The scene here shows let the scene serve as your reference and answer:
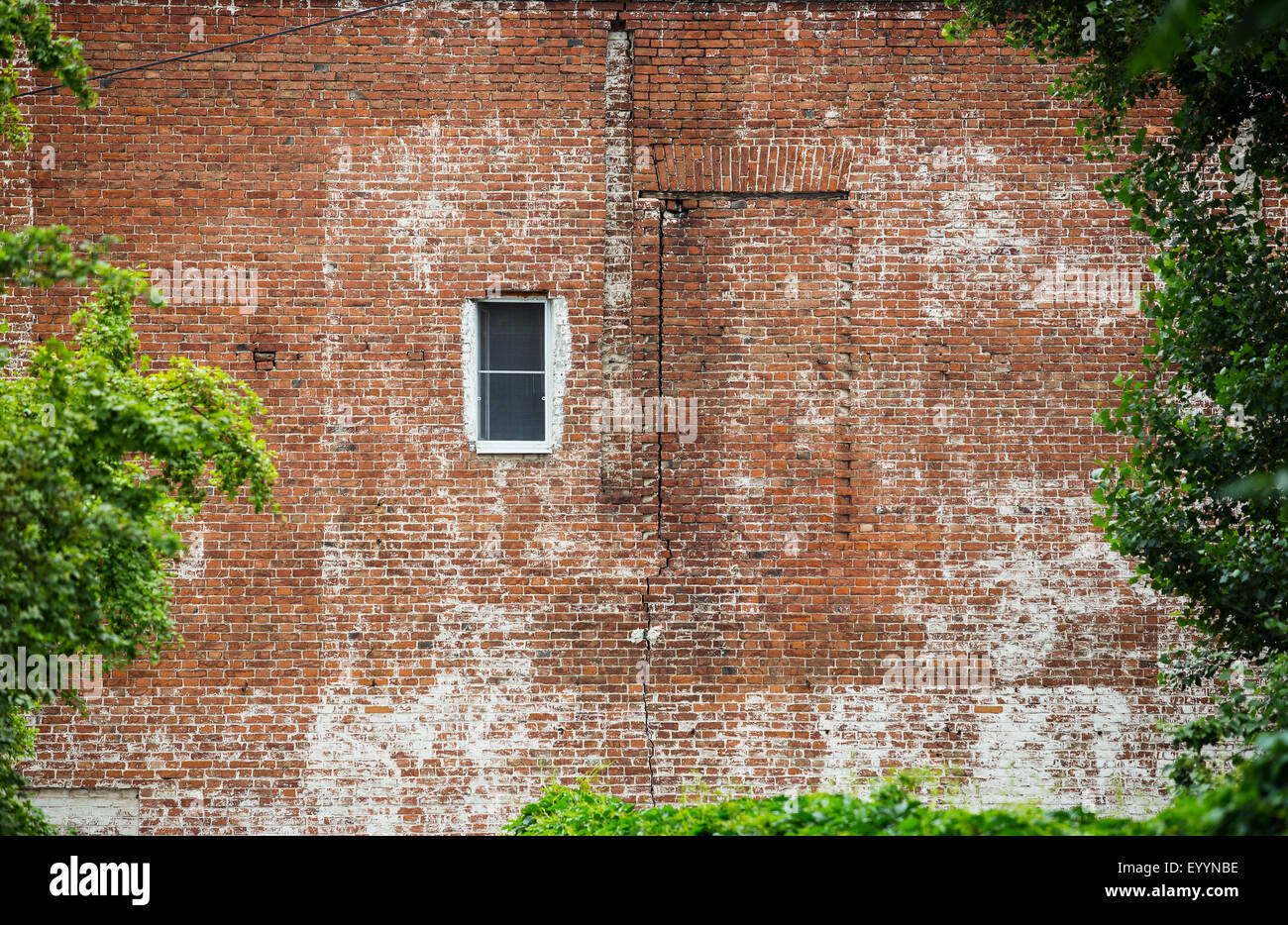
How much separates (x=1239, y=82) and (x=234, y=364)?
A: 7.10m

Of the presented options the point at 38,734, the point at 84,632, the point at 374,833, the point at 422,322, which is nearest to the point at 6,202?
the point at 422,322

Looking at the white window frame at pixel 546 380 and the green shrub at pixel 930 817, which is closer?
the green shrub at pixel 930 817

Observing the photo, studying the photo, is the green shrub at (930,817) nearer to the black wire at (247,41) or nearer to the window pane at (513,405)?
the window pane at (513,405)

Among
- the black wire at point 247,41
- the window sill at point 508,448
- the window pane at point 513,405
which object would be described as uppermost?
the black wire at point 247,41

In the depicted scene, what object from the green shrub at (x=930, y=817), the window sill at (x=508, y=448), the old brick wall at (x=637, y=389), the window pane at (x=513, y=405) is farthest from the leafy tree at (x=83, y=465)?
the green shrub at (x=930, y=817)

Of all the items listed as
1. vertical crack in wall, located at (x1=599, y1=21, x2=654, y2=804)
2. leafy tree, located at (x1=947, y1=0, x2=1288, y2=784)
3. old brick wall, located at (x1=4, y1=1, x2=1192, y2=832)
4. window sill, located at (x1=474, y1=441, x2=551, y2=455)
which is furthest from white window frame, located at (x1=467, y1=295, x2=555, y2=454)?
leafy tree, located at (x1=947, y1=0, x2=1288, y2=784)

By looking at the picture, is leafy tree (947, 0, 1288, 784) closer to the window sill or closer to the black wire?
the window sill

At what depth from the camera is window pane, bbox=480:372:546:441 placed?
8.40 metres

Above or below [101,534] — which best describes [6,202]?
above

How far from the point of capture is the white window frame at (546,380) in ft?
27.1

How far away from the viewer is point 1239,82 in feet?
19.2

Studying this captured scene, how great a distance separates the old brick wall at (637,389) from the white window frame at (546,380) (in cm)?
10

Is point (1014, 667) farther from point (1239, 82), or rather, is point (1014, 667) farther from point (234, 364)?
point (234, 364)

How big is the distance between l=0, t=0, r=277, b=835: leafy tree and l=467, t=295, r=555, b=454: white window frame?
2278mm
